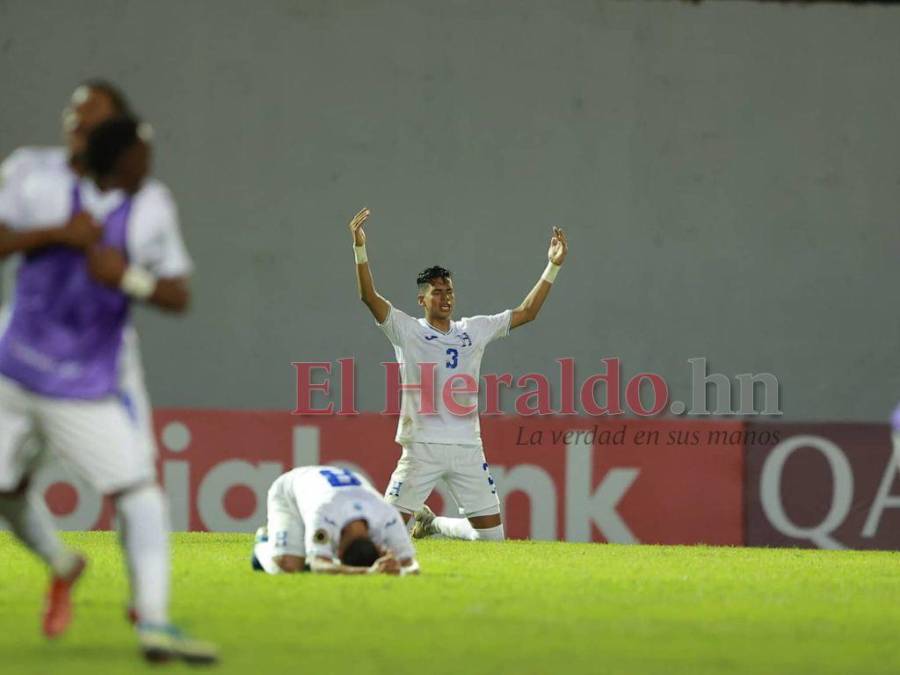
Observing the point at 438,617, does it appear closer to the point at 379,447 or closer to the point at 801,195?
the point at 379,447

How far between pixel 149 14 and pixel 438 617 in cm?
1145

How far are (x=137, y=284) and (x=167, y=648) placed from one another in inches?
46.7

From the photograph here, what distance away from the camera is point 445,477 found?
1251 cm

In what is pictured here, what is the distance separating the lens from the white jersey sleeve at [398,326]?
40.9 ft

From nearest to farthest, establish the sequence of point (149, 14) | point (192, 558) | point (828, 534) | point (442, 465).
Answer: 1. point (192, 558)
2. point (442, 465)
3. point (828, 534)
4. point (149, 14)

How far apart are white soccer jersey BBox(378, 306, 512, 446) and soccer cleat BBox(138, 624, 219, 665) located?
7002 mm

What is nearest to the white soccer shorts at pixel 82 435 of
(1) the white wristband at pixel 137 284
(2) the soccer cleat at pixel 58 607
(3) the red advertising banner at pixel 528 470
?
(1) the white wristband at pixel 137 284

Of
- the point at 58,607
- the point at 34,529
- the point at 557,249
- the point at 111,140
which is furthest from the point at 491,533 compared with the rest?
the point at 111,140

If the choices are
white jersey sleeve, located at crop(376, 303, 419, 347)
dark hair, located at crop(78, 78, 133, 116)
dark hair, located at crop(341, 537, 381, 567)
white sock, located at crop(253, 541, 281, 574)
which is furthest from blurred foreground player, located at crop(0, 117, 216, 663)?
white jersey sleeve, located at crop(376, 303, 419, 347)

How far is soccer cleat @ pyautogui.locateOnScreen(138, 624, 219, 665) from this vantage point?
17.6 feet

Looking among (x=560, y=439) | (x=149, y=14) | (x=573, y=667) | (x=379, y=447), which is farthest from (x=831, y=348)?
(x=573, y=667)

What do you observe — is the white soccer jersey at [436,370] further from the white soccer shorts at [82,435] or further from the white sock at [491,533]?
the white soccer shorts at [82,435]

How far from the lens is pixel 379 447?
14.4m

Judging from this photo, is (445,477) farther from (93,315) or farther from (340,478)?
(93,315)
